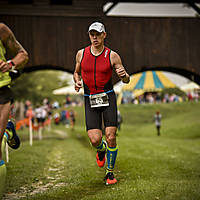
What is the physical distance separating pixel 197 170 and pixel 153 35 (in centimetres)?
1059

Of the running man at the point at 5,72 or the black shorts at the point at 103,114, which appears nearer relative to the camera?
the running man at the point at 5,72

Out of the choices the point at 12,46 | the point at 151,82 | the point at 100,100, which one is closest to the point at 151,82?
the point at 151,82

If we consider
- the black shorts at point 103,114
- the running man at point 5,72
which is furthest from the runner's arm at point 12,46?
the black shorts at point 103,114

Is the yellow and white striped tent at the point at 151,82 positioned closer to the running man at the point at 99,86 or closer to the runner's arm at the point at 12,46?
the running man at the point at 99,86

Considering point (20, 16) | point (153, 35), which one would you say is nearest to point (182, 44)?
point (153, 35)

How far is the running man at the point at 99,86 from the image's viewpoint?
5512 mm

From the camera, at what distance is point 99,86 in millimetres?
5660

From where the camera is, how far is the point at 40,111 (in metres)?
20.1

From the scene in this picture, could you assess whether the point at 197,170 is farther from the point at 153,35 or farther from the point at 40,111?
the point at 40,111

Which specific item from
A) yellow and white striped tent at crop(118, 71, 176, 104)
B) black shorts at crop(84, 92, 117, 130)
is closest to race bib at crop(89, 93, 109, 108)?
black shorts at crop(84, 92, 117, 130)

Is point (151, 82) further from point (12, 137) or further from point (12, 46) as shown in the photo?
point (12, 46)

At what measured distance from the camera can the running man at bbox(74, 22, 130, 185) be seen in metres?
5.51

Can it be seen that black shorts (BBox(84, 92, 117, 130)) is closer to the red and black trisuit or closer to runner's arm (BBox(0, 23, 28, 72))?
the red and black trisuit

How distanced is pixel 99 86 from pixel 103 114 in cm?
54
